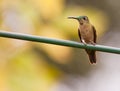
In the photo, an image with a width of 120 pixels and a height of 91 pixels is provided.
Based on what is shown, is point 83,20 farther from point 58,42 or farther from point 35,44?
point 58,42

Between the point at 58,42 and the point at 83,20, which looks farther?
the point at 83,20

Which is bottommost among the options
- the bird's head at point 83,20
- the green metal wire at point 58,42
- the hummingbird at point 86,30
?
the hummingbird at point 86,30

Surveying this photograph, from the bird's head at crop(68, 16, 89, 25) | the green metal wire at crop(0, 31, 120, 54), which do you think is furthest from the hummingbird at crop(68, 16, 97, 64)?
the green metal wire at crop(0, 31, 120, 54)

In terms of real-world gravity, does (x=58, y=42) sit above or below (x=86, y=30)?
above

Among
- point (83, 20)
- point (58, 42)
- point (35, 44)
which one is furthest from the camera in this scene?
point (83, 20)

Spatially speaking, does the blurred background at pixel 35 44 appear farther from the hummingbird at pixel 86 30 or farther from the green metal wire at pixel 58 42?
the green metal wire at pixel 58 42

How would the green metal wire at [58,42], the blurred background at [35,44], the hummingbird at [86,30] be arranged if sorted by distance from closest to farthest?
the green metal wire at [58,42] < the blurred background at [35,44] < the hummingbird at [86,30]

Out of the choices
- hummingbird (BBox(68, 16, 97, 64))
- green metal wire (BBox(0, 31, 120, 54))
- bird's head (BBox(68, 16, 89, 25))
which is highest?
green metal wire (BBox(0, 31, 120, 54))

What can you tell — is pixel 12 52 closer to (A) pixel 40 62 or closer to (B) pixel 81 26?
(A) pixel 40 62

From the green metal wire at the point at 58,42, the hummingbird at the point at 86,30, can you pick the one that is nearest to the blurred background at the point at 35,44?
the hummingbird at the point at 86,30

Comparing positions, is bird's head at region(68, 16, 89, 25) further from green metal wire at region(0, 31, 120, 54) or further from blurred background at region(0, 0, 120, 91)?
green metal wire at region(0, 31, 120, 54)

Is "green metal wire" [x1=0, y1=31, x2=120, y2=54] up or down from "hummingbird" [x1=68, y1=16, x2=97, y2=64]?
up

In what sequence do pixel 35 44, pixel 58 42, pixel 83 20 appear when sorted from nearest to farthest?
pixel 58 42
pixel 35 44
pixel 83 20

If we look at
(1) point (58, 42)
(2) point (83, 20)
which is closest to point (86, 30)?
(2) point (83, 20)
